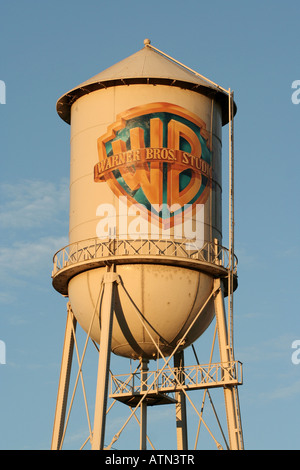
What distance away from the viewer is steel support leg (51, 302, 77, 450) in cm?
3625

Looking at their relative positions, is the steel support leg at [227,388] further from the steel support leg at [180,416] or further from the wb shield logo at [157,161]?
the steel support leg at [180,416]

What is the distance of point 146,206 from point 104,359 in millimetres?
5088

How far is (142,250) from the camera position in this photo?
114 ft

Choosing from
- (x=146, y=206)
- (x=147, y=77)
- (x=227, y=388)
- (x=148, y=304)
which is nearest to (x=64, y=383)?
(x=148, y=304)

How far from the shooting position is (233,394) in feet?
113

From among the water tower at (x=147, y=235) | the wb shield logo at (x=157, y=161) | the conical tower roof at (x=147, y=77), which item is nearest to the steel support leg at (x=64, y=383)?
the water tower at (x=147, y=235)

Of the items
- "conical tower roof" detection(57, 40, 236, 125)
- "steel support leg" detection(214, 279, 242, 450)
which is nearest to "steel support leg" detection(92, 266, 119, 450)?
"steel support leg" detection(214, 279, 242, 450)

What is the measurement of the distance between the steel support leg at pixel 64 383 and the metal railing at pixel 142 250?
8.55 ft

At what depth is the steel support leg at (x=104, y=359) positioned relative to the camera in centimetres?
3303

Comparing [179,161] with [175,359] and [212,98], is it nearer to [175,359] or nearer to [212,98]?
[212,98]

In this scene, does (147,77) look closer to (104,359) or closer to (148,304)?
(148,304)

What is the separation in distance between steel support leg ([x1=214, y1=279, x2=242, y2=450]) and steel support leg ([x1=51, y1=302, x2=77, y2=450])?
17.3ft
